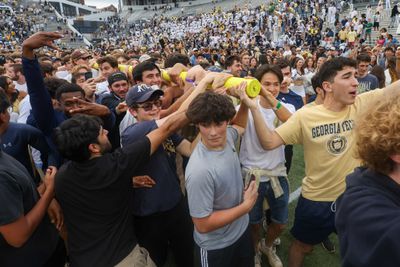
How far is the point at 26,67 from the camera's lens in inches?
104

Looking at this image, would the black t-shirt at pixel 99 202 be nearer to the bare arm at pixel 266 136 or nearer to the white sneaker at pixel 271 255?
the bare arm at pixel 266 136

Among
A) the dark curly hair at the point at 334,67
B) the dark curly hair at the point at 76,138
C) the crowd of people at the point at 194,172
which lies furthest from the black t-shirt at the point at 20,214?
the dark curly hair at the point at 334,67

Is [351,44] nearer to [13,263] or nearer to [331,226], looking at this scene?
[331,226]

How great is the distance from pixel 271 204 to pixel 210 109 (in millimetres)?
1553

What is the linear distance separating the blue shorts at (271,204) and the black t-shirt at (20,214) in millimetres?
1821

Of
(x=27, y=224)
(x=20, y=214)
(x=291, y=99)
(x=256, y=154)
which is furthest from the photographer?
(x=291, y=99)

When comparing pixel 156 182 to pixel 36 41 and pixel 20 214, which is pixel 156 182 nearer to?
pixel 20 214

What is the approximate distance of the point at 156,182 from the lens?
8.20ft

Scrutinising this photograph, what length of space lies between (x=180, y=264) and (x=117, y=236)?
95 cm

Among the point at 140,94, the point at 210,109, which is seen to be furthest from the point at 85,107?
the point at 210,109

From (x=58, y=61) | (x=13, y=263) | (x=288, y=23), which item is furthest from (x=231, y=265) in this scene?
(x=288, y=23)

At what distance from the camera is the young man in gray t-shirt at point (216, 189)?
205 centimetres

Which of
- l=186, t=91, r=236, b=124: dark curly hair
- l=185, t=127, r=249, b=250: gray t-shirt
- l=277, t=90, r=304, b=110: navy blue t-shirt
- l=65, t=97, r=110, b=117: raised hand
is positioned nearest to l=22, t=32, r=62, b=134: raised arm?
l=65, t=97, r=110, b=117: raised hand

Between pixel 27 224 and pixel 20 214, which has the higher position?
pixel 20 214
